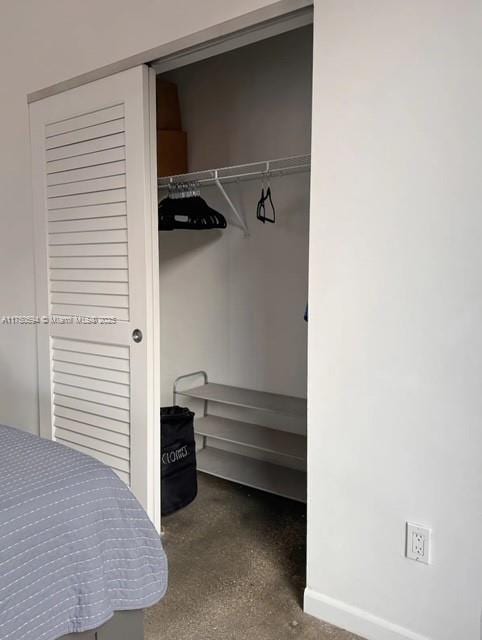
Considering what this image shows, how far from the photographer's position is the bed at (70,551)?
41.1 inches

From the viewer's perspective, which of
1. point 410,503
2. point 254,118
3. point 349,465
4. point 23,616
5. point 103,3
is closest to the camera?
point 23,616

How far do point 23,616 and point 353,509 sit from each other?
1037mm

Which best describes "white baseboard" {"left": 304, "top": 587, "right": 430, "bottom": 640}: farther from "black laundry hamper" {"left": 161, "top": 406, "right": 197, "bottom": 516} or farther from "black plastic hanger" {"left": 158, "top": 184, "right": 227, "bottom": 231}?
"black plastic hanger" {"left": 158, "top": 184, "right": 227, "bottom": 231}

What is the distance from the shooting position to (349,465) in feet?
5.53

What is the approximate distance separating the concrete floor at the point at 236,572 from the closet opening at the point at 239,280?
0.01m

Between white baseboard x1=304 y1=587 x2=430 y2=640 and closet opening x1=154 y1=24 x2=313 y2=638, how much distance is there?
18.9 inches

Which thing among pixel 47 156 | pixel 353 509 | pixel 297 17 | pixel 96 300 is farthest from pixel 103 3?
pixel 353 509

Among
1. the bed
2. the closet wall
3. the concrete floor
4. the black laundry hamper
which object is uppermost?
the closet wall

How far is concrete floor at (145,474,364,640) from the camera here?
1736 millimetres

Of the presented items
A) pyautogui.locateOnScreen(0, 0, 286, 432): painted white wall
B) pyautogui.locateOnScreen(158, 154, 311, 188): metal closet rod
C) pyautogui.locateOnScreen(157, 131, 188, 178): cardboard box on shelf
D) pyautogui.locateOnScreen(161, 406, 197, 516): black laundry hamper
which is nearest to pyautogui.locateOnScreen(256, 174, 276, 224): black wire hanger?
pyautogui.locateOnScreen(158, 154, 311, 188): metal closet rod

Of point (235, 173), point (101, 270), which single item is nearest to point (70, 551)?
point (101, 270)

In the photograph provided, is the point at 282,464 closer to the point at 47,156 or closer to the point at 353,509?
the point at 353,509

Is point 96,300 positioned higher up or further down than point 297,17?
further down

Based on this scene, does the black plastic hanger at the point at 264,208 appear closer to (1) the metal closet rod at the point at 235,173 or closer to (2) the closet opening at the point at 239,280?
(2) the closet opening at the point at 239,280
